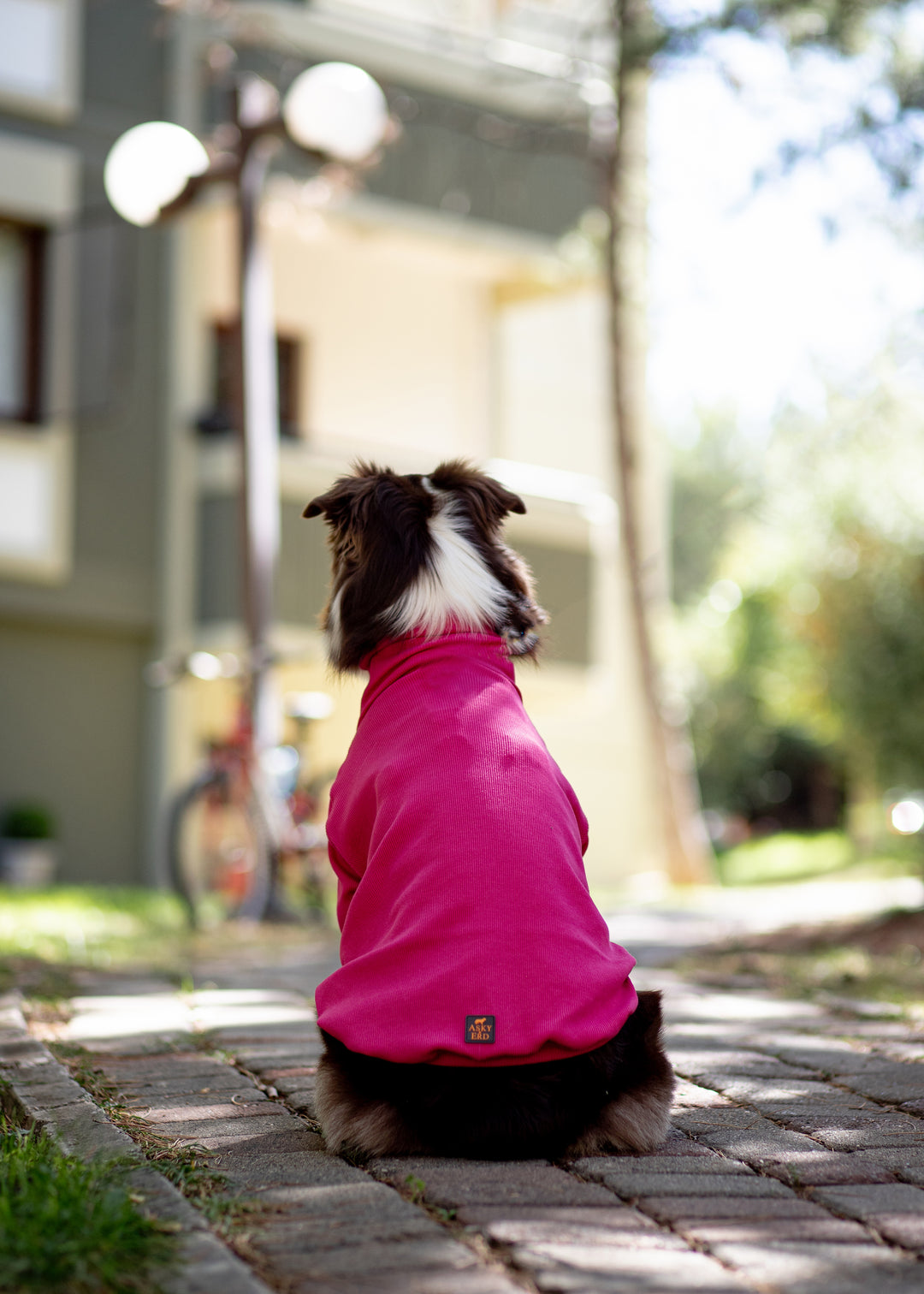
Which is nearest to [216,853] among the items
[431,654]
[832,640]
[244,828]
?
[244,828]

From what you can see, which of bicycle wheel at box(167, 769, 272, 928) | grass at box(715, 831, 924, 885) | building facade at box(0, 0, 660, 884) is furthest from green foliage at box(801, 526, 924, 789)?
bicycle wheel at box(167, 769, 272, 928)

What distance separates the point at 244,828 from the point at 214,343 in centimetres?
685

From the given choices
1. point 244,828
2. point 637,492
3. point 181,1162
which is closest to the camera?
point 181,1162

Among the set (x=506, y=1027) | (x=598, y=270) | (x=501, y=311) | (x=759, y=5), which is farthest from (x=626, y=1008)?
(x=501, y=311)

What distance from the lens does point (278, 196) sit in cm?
1280

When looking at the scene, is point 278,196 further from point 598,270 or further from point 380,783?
point 380,783

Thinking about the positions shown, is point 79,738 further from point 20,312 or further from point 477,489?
point 477,489

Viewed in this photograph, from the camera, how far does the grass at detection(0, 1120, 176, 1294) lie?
2.29m

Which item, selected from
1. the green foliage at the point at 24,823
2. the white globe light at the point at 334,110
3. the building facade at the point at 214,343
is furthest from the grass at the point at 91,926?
the white globe light at the point at 334,110

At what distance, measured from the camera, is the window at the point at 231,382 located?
13.0 meters

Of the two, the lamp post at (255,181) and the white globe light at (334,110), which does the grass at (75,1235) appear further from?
the white globe light at (334,110)

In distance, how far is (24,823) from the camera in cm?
1173

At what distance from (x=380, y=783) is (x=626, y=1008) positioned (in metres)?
0.66

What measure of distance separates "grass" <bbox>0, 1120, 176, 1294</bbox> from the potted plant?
9.14 m
